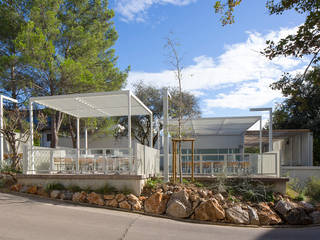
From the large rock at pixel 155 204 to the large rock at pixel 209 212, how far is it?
900 millimetres

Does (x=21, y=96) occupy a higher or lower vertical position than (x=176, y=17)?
lower

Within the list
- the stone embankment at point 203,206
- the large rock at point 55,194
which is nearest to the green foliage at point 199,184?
the stone embankment at point 203,206

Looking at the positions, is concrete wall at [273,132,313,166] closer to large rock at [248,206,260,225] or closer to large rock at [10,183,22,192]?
large rock at [248,206,260,225]

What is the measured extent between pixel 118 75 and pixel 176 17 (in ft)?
26.5

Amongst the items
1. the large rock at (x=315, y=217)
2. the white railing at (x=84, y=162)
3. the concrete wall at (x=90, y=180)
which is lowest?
the large rock at (x=315, y=217)

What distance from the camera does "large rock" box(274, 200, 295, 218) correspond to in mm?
7324

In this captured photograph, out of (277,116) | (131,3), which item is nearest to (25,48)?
(131,3)

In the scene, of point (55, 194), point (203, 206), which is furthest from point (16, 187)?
point (203, 206)

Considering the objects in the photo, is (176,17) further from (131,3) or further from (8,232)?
(8,232)

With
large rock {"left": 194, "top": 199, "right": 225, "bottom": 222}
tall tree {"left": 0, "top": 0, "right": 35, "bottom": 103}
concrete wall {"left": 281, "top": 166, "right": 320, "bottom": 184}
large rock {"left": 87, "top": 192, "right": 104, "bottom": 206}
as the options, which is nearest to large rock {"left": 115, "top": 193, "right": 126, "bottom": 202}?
large rock {"left": 87, "top": 192, "right": 104, "bottom": 206}

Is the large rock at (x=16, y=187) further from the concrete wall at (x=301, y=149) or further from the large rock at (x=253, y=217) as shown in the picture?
the concrete wall at (x=301, y=149)

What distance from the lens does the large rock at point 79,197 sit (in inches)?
304

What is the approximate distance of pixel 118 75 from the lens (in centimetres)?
1591

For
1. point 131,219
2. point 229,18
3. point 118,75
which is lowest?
point 131,219
